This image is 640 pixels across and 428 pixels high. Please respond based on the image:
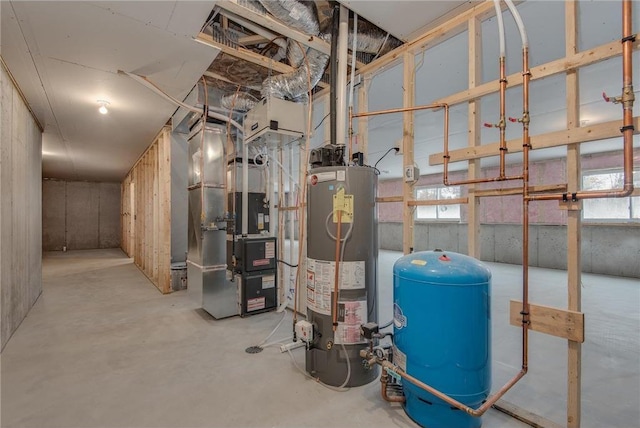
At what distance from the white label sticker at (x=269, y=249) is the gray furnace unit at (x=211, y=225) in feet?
1.74

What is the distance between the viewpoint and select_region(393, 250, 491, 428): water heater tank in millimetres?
1621

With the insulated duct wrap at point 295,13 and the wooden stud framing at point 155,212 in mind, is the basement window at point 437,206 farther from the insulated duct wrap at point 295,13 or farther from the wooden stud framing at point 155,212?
the insulated duct wrap at point 295,13

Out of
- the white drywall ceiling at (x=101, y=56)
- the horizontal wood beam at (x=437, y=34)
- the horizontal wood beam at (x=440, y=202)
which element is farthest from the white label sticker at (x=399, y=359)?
the white drywall ceiling at (x=101, y=56)

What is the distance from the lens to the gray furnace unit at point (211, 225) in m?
3.52

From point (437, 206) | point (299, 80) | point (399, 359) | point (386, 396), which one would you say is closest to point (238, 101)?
point (299, 80)

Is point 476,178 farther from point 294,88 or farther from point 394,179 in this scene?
point 394,179

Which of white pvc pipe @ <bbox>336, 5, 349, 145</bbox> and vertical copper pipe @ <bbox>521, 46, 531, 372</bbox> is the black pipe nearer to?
white pvc pipe @ <bbox>336, 5, 349, 145</bbox>

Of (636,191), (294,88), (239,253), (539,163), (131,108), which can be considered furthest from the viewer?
(539,163)

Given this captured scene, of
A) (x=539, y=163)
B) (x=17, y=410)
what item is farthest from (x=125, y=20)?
(x=539, y=163)

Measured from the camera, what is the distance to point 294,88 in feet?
9.87

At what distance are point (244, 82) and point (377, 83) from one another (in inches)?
60.2

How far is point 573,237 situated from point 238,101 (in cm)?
334

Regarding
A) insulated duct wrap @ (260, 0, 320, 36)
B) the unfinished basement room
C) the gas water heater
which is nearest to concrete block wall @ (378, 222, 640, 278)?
the unfinished basement room

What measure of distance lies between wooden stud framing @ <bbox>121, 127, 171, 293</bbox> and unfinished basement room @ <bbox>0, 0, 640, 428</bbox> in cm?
9
